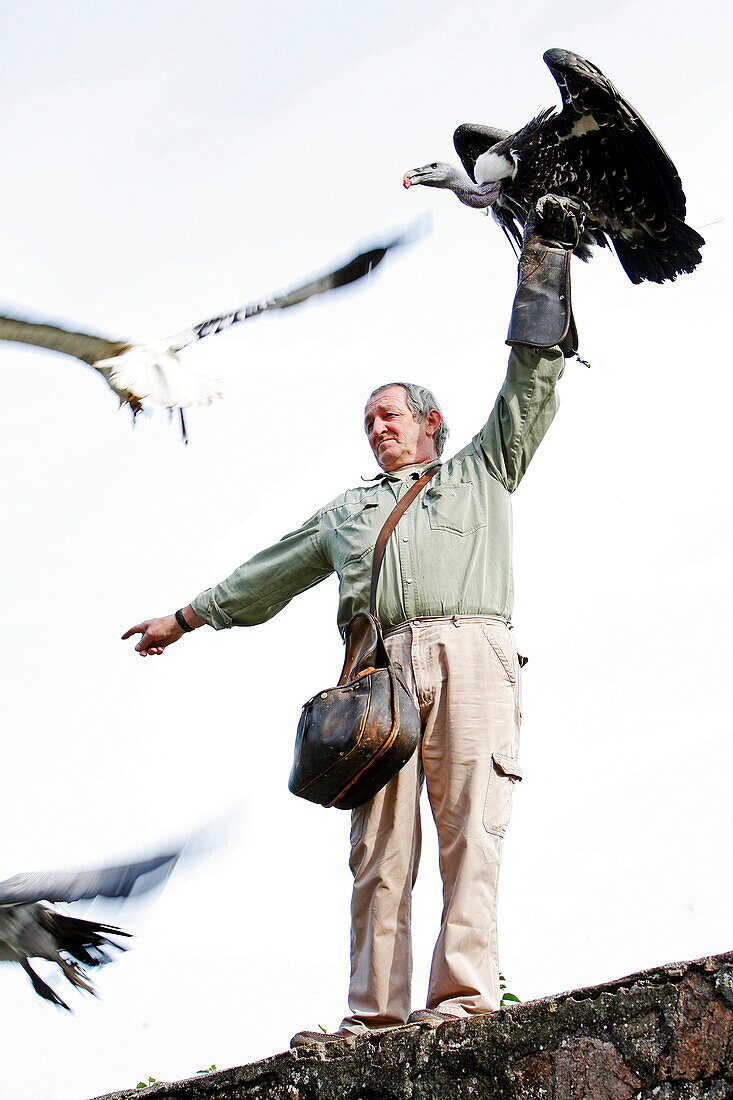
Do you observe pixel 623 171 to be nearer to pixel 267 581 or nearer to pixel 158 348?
pixel 158 348

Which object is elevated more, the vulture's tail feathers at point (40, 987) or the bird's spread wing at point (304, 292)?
the bird's spread wing at point (304, 292)

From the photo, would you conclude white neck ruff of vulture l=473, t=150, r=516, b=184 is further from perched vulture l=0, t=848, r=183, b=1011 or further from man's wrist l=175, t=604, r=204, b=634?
perched vulture l=0, t=848, r=183, b=1011

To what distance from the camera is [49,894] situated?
10.1 ft

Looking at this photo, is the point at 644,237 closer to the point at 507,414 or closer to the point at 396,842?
the point at 507,414

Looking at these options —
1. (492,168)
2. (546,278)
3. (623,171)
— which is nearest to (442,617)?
(546,278)

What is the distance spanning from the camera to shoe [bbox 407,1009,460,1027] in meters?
2.35

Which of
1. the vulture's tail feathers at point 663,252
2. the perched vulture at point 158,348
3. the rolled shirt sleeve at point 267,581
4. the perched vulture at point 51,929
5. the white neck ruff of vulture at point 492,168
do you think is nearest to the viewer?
the perched vulture at point 51,929

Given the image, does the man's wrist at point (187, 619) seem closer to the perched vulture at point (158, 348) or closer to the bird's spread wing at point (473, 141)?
the perched vulture at point (158, 348)

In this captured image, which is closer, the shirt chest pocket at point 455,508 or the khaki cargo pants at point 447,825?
the khaki cargo pants at point 447,825

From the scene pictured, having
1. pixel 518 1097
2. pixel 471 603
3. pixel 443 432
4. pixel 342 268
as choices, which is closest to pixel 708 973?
pixel 518 1097

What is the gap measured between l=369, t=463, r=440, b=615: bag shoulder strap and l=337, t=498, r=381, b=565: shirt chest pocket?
0.05 meters

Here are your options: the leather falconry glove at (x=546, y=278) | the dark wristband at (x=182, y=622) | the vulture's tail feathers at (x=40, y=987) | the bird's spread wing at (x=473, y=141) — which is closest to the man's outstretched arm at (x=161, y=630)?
the dark wristband at (x=182, y=622)

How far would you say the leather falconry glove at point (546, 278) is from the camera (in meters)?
3.23

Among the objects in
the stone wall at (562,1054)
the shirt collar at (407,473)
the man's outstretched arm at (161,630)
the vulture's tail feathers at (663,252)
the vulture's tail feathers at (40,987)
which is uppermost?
the vulture's tail feathers at (663,252)
